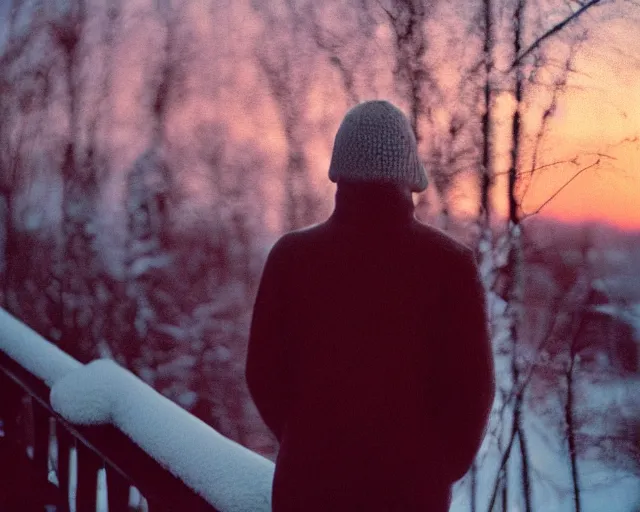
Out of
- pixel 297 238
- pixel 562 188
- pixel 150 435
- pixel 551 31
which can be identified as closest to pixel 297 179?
pixel 562 188

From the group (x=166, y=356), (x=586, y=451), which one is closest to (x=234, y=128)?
(x=166, y=356)

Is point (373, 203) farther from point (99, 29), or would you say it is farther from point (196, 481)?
point (99, 29)

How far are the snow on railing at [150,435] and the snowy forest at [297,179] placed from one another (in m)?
9.05

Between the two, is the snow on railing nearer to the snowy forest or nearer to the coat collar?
the coat collar

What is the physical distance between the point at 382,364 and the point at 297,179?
12477 mm

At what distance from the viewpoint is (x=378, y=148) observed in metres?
1.15

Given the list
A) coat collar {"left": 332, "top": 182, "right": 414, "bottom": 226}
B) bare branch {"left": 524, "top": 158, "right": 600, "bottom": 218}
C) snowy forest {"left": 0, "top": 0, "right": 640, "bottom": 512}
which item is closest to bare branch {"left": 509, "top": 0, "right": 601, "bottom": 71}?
snowy forest {"left": 0, "top": 0, "right": 640, "bottom": 512}

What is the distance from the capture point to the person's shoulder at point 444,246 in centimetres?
112

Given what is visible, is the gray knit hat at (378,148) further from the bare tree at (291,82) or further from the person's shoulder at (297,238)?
the bare tree at (291,82)

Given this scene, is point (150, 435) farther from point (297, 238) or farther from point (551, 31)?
point (551, 31)

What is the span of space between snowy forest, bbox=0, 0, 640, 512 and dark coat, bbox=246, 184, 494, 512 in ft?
29.7

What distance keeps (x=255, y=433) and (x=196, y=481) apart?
1371 cm

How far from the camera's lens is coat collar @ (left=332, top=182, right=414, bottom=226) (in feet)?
3.79

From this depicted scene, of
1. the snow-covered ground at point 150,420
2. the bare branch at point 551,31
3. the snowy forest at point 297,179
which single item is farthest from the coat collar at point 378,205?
the bare branch at point 551,31
